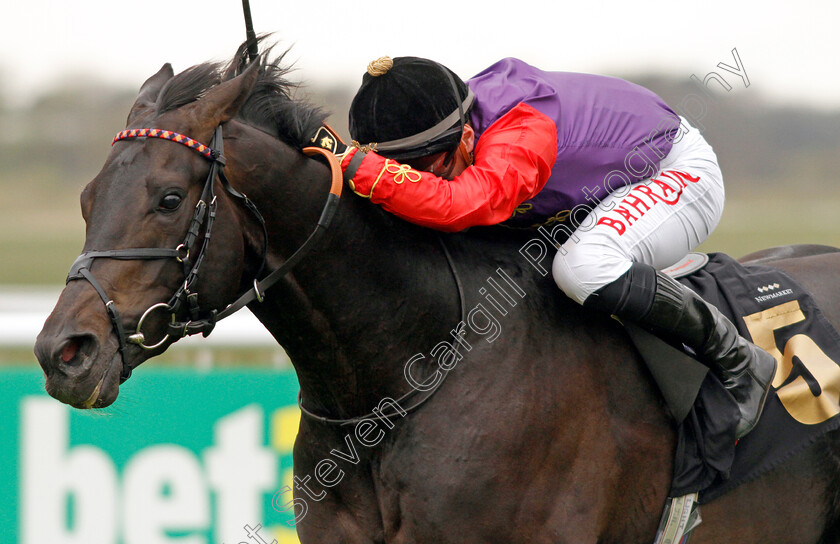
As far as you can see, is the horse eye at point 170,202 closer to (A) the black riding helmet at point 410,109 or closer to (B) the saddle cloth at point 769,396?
(A) the black riding helmet at point 410,109

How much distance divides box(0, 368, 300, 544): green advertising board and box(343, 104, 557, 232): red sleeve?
94.6 inches

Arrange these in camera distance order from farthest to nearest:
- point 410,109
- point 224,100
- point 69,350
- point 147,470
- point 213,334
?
point 213,334
point 147,470
point 410,109
point 224,100
point 69,350

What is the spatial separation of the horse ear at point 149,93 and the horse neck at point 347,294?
342mm

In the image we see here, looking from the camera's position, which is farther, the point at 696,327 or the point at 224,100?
the point at 696,327

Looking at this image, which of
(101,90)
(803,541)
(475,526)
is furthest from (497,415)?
(101,90)

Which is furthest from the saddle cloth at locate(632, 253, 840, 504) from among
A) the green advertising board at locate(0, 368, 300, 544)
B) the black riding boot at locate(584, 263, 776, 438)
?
the green advertising board at locate(0, 368, 300, 544)

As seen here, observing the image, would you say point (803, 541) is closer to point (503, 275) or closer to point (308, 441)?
point (503, 275)

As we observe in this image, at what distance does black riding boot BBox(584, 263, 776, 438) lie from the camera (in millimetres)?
2561

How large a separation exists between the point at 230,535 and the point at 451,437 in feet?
8.31

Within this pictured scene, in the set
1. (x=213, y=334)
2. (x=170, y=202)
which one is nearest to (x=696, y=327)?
(x=170, y=202)

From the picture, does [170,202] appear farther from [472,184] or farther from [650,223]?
[650,223]

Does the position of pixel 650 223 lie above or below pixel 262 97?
below

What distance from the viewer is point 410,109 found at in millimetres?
2566

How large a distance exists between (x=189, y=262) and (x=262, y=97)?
1.67ft
